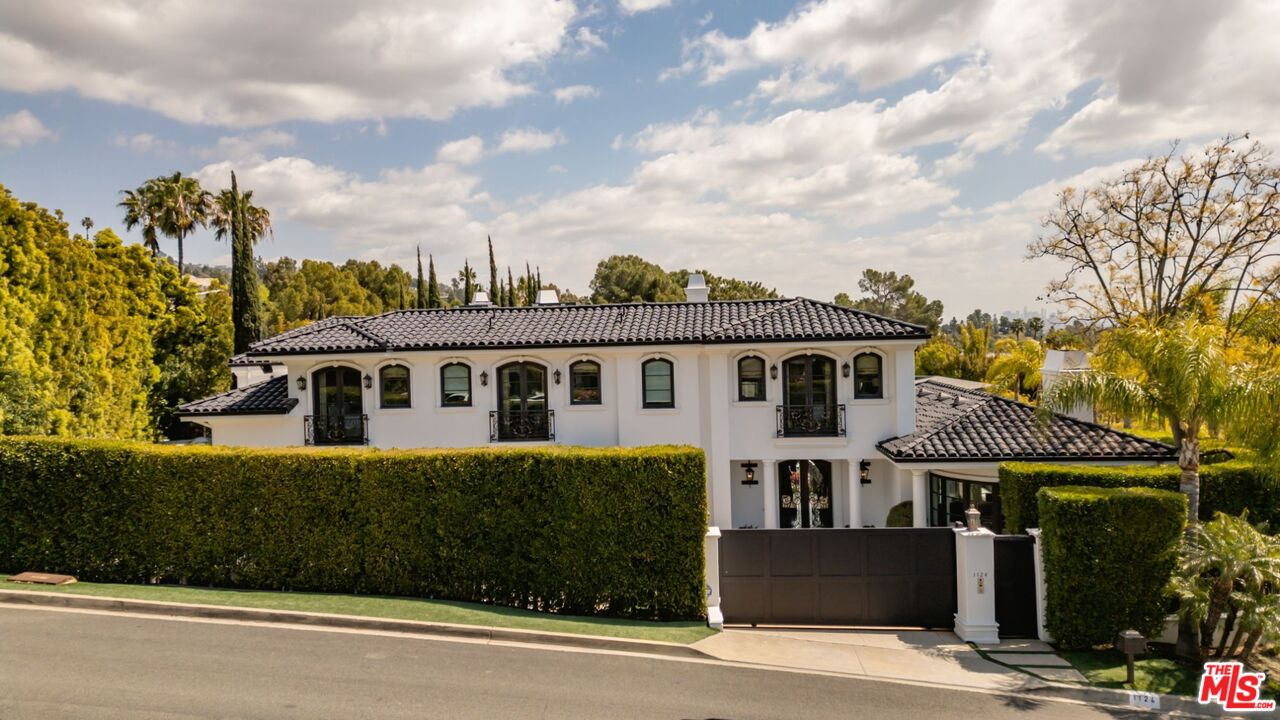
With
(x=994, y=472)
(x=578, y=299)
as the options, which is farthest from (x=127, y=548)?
(x=578, y=299)

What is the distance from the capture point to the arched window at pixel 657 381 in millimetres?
20438

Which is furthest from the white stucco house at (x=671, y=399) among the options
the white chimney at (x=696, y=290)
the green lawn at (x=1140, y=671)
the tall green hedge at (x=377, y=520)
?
the green lawn at (x=1140, y=671)

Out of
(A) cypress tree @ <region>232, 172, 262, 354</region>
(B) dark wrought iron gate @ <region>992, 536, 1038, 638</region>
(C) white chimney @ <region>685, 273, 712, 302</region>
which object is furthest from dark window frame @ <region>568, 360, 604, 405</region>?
(A) cypress tree @ <region>232, 172, 262, 354</region>

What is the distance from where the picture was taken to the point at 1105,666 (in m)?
11.0

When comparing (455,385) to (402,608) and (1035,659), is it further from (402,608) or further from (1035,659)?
(1035,659)

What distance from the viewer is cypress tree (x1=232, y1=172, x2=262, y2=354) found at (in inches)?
1478

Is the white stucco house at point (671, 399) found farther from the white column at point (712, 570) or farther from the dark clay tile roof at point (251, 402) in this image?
the white column at point (712, 570)

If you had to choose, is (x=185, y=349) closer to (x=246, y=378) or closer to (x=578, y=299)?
(x=246, y=378)

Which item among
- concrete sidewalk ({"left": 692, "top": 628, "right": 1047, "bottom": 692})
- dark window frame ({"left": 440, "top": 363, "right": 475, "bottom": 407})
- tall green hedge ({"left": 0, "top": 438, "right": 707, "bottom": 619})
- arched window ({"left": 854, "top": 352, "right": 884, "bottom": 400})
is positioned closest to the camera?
concrete sidewalk ({"left": 692, "top": 628, "right": 1047, "bottom": 692})

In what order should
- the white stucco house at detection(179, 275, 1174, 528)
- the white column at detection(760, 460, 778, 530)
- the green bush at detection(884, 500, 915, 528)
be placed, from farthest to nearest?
1. the white column at detection(760, 460, 778, 530)
2. the white stucco house at detection(179, 275, 1174, 528)
3. the green bush at detection(884, 500, 915, 528)

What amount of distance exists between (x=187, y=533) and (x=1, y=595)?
8.74 feet

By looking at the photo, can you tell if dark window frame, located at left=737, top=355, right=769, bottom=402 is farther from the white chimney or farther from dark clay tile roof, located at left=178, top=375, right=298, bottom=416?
dark clay tile roof, located at left=178, top=375, right=298, bottom=416

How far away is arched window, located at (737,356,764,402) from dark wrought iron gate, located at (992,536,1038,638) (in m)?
8.73

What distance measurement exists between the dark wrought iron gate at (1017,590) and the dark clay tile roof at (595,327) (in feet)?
25.1
